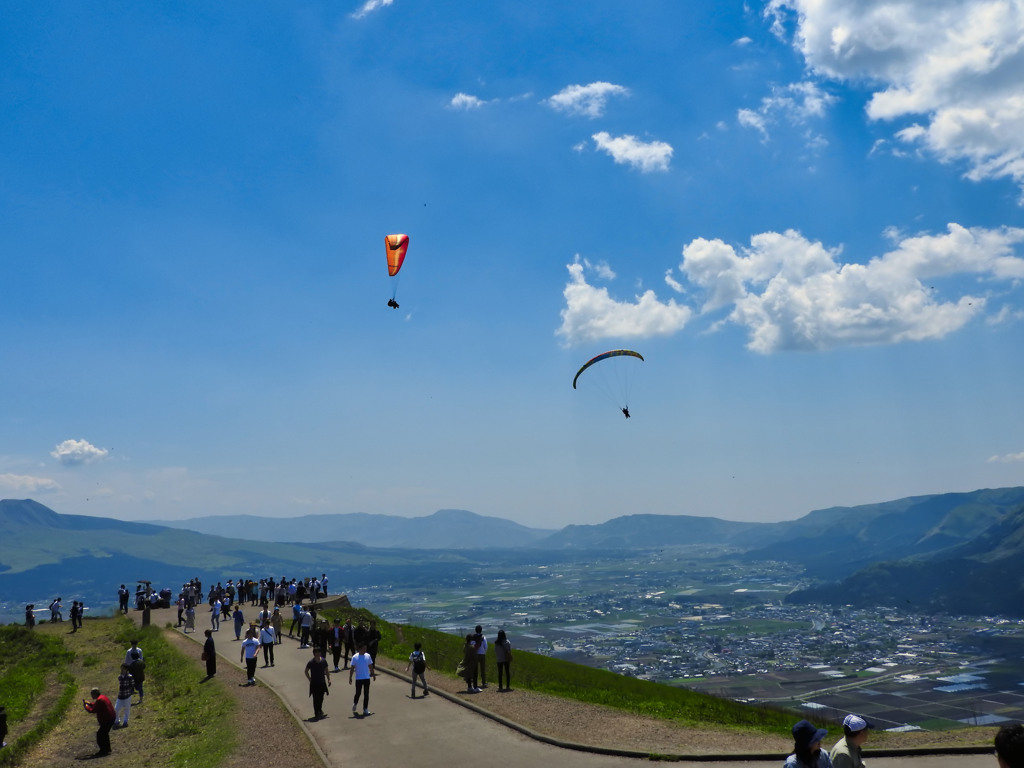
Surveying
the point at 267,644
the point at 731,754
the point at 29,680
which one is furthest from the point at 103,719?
the point at 731,754

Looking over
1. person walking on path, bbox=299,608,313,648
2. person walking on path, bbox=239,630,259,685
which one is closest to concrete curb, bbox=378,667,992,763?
person walking on path, bbox=239,630,259,685

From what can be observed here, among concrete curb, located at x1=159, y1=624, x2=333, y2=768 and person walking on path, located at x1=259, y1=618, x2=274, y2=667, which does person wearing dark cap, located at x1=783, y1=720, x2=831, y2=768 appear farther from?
person walking on path, located at x1=259, y1=618, x2=274, y2=667

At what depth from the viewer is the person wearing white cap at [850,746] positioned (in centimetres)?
771

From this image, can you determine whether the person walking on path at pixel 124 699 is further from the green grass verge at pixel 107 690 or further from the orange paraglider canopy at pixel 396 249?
the orange paraglider canopy at pixel 396 249

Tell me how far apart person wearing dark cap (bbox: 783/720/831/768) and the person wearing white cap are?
17cm

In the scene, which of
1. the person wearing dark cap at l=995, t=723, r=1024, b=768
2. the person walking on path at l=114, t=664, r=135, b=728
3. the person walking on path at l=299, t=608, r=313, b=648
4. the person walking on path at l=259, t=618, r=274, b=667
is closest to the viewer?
the person wearing dark cap at l=995, t=723, r=1024, b=768

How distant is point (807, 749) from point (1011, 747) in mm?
3343

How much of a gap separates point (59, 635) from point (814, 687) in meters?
112

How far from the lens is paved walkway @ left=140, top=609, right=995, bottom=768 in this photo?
16188 millimetres

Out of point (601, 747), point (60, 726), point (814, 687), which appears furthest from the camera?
point (814, 687)

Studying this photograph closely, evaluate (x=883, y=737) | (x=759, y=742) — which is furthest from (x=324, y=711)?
(x=883, y=737)

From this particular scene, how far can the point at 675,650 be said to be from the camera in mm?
157250

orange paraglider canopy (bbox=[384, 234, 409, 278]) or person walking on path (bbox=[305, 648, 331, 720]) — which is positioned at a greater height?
orange paraglider canopy (bbox=[384, 234, 409, 278])

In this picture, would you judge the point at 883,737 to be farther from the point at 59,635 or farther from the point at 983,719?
the point at 983,719
